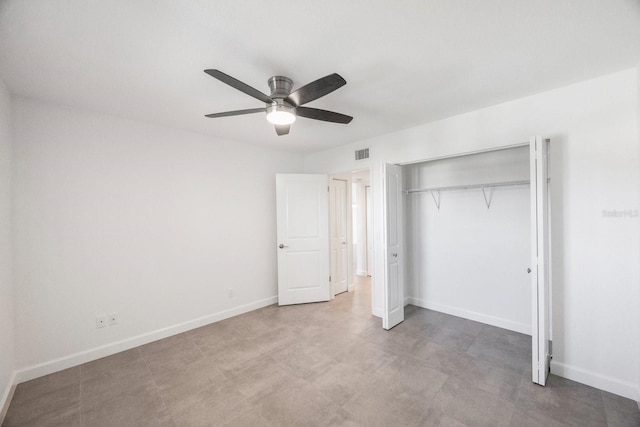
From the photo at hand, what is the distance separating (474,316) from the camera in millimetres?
3498

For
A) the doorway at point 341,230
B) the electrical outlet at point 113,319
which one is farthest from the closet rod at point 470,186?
the electrical outlet at point 113,319

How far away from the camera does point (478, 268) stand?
11.4 ft

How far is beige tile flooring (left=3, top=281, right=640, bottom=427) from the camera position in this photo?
6.22 ft

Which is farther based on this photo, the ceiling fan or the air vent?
the air vent

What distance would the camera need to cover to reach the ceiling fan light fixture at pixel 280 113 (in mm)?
2049

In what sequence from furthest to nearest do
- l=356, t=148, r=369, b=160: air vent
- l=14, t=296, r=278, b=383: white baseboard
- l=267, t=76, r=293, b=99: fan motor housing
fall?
l=356, t=148, r=369, b=160: air vent → l=14, t=296, r=278, b=383: white baseboard → l=267, t=76, r=293, b=99: fan motor housing

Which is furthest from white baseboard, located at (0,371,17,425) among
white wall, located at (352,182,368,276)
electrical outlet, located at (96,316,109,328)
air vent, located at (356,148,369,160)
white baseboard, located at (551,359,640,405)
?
white wall, located at (352,182,368,276)

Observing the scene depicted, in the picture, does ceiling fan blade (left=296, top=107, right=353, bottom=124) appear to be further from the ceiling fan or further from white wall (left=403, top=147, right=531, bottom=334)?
white wall (left=403, top=147, right=531, bottom=334)

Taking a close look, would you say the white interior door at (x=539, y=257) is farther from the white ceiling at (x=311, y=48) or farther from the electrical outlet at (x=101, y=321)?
the electrical outlet at (x=101, y=321)

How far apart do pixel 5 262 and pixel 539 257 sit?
14.8 ft

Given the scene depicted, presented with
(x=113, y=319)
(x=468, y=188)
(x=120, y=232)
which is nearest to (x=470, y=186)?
(x=468, y=188)

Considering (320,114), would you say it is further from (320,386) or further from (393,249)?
(320,386)

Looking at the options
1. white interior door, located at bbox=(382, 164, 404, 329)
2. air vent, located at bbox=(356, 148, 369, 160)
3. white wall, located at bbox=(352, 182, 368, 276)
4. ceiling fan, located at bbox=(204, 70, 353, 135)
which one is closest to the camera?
ceiling fan, located at bbox=(204, 70, 353, 135)

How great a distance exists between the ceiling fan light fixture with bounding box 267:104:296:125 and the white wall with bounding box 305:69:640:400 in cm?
229
